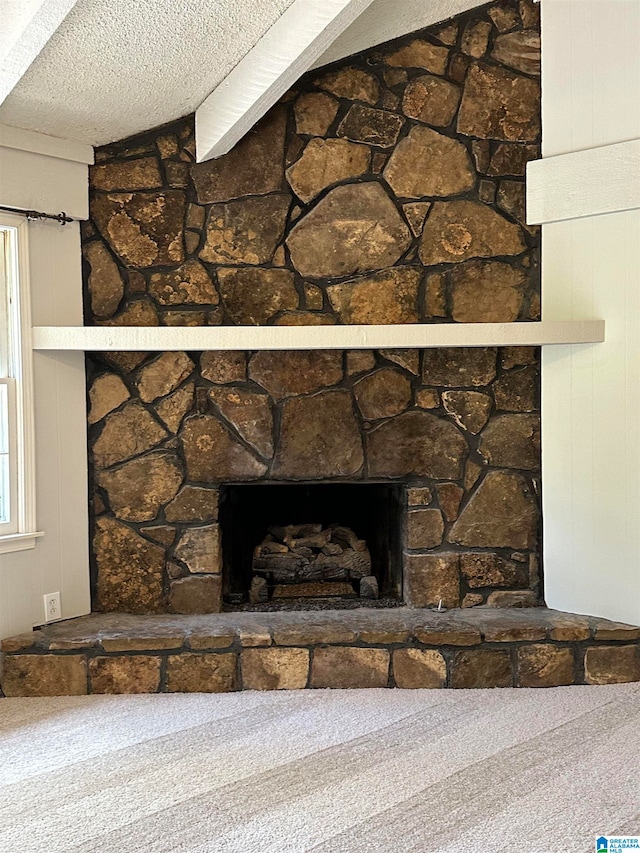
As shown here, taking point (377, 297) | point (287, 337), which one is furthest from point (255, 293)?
point (377, 297)

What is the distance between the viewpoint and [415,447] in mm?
3664

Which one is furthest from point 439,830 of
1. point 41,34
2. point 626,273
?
point 41,34

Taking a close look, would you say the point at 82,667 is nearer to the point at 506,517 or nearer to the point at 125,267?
the point at 125,267

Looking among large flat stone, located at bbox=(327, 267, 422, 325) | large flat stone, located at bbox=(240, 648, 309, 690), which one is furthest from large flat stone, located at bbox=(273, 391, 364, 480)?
large flat stone, located at bbox=(240, 648, 309, 690)

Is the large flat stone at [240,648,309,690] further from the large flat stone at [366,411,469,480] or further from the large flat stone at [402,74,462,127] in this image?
the large flat stone at [402,74,462,127]

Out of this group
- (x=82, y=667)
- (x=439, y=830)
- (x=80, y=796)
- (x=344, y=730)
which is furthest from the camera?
(x=82, y=667)

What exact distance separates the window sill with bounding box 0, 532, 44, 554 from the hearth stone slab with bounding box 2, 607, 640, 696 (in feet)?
1.13

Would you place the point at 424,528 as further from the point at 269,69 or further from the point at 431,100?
the point at 269,69

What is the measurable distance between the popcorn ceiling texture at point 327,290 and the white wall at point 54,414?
0.07 meters

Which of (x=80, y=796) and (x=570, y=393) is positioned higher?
(x=570, y=393)

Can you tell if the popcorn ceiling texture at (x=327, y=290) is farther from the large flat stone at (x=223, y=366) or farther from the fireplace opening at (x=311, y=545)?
the fireplace opening at (x=311, y=545)

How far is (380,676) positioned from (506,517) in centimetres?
92

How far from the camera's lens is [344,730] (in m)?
2.88

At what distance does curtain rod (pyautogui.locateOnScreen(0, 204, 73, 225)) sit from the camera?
3.30 metres
